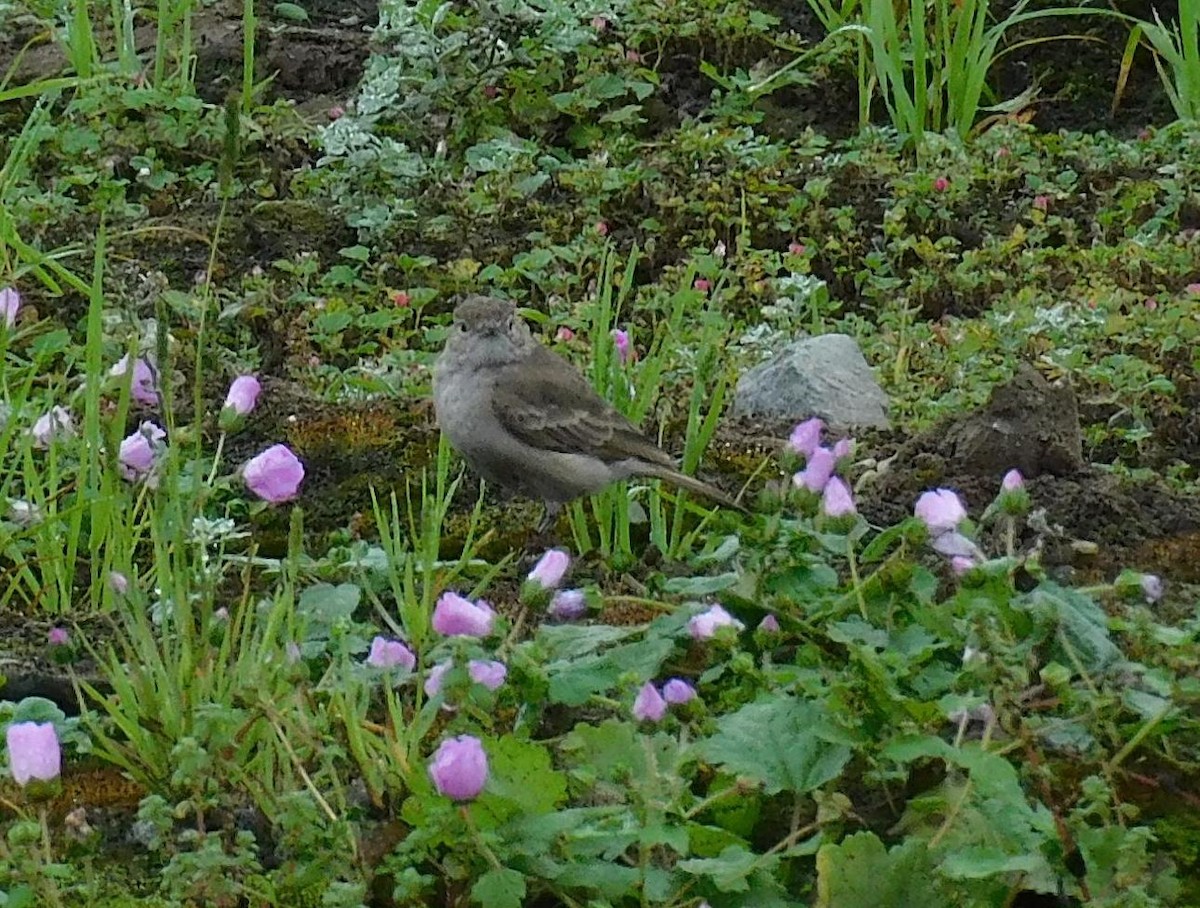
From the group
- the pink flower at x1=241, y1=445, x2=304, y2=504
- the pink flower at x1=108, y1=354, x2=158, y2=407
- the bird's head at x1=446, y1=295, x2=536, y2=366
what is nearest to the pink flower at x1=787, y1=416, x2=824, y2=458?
the pink flower at x1=241, y1=445, x2=304, y2=504

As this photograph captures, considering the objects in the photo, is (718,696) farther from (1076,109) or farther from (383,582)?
(1076,109)

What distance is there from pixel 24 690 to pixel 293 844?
101 cm

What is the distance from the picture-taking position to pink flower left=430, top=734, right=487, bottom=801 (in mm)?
2262

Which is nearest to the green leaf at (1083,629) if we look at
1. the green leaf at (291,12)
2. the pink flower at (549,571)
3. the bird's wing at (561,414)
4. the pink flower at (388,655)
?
the pink flower at (549,571)

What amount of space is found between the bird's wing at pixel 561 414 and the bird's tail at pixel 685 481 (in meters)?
0.03

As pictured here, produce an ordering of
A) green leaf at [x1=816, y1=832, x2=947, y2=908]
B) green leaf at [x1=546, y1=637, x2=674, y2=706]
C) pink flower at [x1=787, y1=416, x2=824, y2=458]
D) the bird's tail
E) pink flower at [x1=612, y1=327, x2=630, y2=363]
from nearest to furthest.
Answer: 1. green leaf at [x1=816, y1=832, x2=947, y2=908]
2. green leaf at [x1=546, y1=637, x2=674, y2=706]
3. pink flower at [x1=787, y1=416, x2=824, y2=458]
4. the bird's tail
5. pink flower at [x1=612, y1=327, x2=630, y2=363]

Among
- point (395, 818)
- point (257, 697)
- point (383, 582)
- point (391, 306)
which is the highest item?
point (257, 697)

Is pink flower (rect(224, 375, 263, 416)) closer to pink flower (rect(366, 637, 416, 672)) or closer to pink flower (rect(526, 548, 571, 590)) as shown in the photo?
pink flower (rect(366, 637, 416, 672))

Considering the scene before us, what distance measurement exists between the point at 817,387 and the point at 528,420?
84 centimetres

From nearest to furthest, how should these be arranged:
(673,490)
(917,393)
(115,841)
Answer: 1. (115,841)
2. (673,490)
3. (917,393)

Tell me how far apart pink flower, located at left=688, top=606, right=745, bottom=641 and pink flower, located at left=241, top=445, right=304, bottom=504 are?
2.31 ft

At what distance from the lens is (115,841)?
2.82m

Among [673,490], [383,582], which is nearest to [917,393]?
[673,490]

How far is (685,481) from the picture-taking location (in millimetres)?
4164
